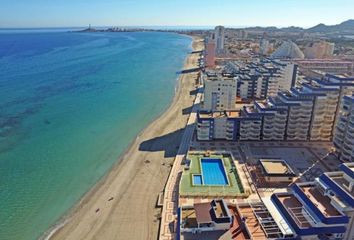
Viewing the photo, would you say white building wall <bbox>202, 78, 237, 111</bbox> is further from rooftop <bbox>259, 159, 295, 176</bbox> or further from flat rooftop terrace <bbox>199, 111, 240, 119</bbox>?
rooftop <bbox>259, 159, 295, 176</bbox>

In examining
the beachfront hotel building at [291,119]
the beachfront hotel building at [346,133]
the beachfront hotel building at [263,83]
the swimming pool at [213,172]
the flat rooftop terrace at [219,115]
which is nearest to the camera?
the swimming pool at [213,172]

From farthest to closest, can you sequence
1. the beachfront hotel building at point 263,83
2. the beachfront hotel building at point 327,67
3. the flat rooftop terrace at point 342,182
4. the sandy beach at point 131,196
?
1. the beachfront hotel building at point 327,67
2. the beachfront hotel building at point 263,83
3. the sandy beach at point 131,196
4. the flat rooftop terrace at point 342,182

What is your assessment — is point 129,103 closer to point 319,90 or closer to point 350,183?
point 319,90

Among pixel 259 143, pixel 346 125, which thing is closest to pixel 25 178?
pixel 259 143

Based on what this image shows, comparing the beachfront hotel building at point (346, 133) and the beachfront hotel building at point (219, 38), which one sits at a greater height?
the beachfront hotel building at point (219, 38)

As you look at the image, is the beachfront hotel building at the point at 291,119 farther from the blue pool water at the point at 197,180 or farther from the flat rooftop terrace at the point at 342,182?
the flat rooftop terrace at the point at 342,182

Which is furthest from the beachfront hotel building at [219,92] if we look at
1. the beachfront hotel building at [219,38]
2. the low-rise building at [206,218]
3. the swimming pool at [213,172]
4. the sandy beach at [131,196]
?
the beachfront hotel building at [219,38]

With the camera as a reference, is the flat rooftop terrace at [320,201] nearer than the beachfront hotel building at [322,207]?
No
